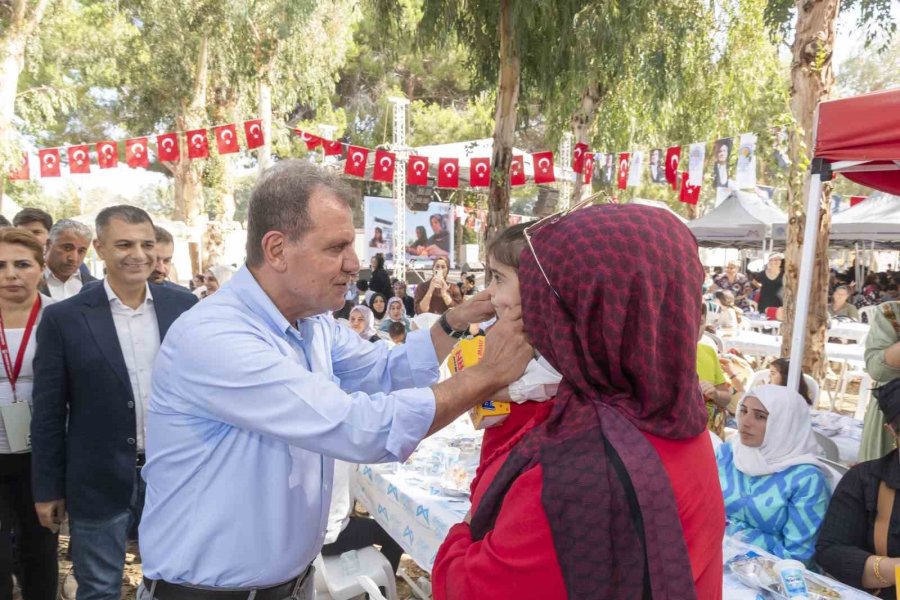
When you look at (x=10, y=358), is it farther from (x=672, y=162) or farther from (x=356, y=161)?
(x=672, y=162)

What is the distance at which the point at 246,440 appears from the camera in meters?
1.49

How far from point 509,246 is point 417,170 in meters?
12.6

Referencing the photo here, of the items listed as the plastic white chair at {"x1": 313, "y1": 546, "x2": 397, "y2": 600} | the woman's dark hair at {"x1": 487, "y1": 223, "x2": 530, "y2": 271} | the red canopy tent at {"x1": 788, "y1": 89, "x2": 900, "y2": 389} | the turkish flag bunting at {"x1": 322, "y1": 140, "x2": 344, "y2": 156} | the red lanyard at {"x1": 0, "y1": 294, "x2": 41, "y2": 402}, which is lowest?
the plastic white chair at {"x1": 313, "y1": 546, "x2": 397, "y2": 600}

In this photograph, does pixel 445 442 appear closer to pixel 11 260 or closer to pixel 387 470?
pixel 387 470

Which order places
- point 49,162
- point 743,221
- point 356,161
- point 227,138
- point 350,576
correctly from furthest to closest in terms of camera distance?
point 743,221 < point 49,162 < point 227,138 < point 356,161 < point 350,576

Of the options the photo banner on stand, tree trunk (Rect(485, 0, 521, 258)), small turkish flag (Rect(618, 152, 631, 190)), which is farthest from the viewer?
the photo banner on stand

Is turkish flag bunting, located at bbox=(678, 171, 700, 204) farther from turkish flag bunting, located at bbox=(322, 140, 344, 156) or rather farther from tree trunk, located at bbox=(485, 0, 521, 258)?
turkish flag bunting, located at bbox=(322, 140, 344, 156)

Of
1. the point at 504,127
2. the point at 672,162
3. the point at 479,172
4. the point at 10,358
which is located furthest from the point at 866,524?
the point at 479,172

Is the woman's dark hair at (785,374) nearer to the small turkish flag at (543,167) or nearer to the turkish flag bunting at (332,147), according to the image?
the small turkish flag at (543,167)

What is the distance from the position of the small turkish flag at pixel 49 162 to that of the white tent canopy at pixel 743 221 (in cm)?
1441

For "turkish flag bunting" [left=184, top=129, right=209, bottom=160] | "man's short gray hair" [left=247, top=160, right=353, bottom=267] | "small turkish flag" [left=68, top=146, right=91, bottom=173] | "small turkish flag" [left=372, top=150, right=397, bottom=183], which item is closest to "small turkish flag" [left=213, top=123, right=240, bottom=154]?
"turkish flag bunting" [left=184, top=129, right=209, bottom=160]

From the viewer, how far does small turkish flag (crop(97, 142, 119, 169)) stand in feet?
47.1

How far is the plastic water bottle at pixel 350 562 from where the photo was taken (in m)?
3.12

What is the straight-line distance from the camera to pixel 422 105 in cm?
2731
